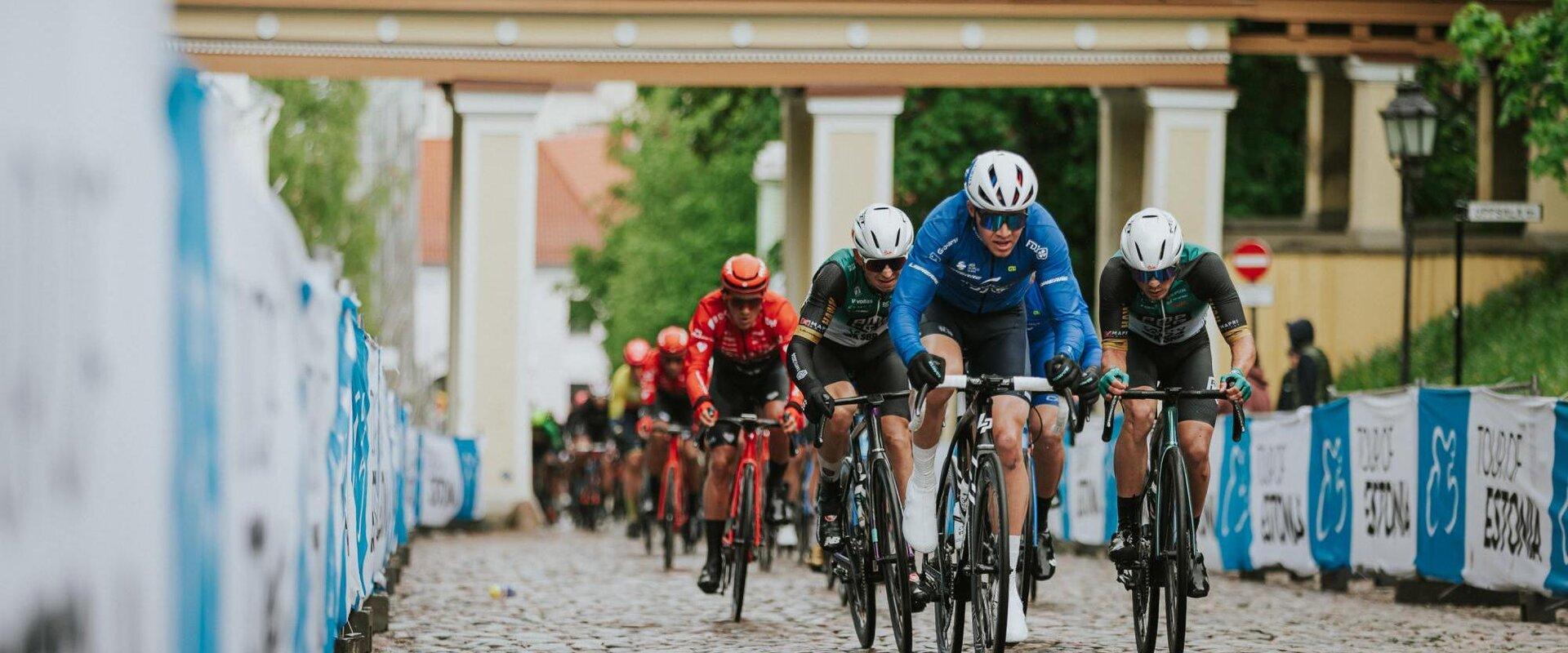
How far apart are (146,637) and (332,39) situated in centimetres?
2513

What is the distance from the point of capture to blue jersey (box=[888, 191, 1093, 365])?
878 centimetres

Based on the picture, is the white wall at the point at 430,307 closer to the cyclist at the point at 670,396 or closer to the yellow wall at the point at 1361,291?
the yellow wall at the point at 1361,291

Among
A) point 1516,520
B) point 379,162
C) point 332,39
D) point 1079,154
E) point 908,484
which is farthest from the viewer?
point 379,162

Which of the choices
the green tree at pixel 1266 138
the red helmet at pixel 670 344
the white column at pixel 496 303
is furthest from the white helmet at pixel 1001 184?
the green tree at pixel 1266 138

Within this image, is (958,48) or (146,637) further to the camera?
(958,48)

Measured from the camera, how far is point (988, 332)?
9.33 m

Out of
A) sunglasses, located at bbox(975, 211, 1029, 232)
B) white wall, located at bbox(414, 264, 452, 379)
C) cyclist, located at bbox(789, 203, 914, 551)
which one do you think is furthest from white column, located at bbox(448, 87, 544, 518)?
white wall, located at bbox(414, 264, 452, 379)

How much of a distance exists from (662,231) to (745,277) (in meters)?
44.7

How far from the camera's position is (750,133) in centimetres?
3847

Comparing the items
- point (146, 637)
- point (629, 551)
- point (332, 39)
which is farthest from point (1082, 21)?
point (146, 637)

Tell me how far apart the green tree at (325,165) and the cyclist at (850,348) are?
4136cm

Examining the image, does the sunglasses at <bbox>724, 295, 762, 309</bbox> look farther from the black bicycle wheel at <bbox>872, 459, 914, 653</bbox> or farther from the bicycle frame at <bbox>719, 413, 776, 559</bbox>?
the black bicycle wheel at <bbox>872, 459, 914, 653</bbox>

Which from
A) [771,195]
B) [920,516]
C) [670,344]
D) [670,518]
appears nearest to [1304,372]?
[670,344]

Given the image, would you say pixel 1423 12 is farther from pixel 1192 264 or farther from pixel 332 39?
pixel 1192 264
